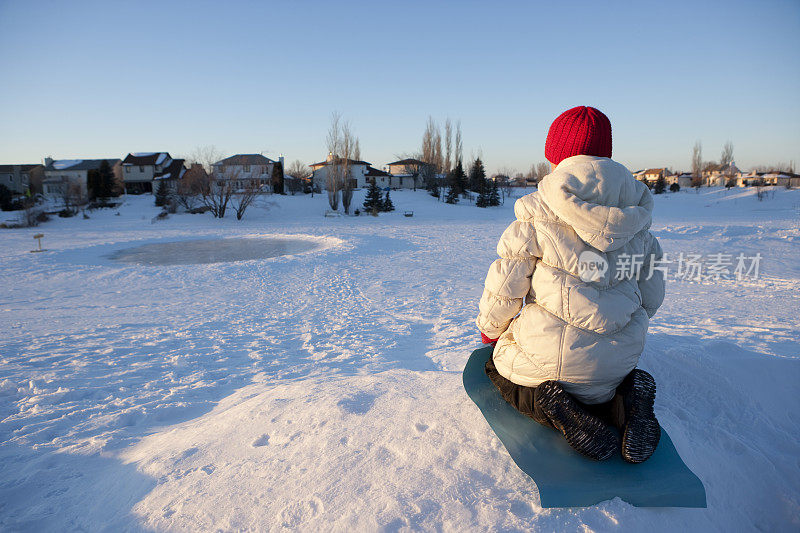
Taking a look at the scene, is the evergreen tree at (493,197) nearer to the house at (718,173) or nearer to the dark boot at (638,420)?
the dark boot at (638,420)

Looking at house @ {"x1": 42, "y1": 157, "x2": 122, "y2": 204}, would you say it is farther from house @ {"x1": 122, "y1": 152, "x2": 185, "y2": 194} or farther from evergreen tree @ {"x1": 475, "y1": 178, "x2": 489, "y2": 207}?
evergreen tree @ {"x1": 475, "y1": 178, "x2": 489, "y2": 207}

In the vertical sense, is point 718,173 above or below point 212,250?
above

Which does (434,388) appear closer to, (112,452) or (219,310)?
(112,452)

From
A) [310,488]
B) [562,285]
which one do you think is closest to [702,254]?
[562,285]

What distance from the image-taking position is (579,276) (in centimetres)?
200

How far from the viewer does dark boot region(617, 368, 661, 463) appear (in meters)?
1.89

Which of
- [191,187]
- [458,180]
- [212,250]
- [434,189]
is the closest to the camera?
[212,250]

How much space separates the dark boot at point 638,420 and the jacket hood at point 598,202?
68cm

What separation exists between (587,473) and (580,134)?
1626 millimetres

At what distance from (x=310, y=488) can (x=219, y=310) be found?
5.40 metres

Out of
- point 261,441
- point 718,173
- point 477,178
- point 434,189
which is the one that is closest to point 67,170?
point 434,189

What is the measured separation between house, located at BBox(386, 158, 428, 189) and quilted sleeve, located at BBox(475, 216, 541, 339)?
162 feet

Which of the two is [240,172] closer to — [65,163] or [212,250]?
[212,250]

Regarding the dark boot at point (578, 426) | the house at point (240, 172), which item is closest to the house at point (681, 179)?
the house at point (240, 172)
